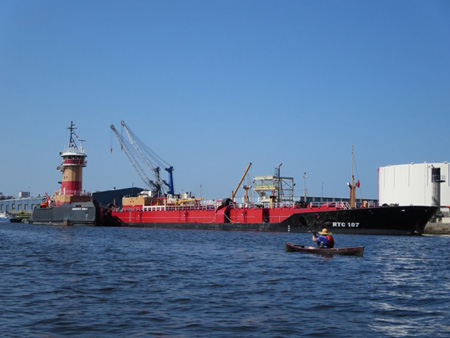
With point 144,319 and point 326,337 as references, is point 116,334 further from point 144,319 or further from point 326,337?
point 326,337

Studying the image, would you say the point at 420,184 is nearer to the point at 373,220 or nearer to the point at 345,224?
the point at 373,220

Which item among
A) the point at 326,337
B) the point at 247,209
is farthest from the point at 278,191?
the point at 326,337

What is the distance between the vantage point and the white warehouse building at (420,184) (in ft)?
288

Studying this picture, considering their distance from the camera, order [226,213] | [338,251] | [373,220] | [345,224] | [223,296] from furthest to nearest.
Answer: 1. [226,213]
2. [345,224]
3. [373,220]
4. [338,251]
5. [223,296]

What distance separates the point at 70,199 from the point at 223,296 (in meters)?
85.0

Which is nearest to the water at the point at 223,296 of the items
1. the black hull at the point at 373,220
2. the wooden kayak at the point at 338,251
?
the wooden kayak at the point at 338,251

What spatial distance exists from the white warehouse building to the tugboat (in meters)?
52.5

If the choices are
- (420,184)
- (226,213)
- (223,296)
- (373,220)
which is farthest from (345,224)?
(223,296)

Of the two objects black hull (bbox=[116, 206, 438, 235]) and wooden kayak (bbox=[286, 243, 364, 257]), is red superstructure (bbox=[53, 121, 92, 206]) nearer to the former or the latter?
black hull (bbox=[116, 206, 438, 235])

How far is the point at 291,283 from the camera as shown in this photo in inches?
944

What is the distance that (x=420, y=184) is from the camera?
89.5 m

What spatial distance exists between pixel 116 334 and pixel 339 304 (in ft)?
27.6

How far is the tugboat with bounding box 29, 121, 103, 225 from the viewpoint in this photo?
95625mm

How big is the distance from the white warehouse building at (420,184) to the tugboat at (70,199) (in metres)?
52.5
